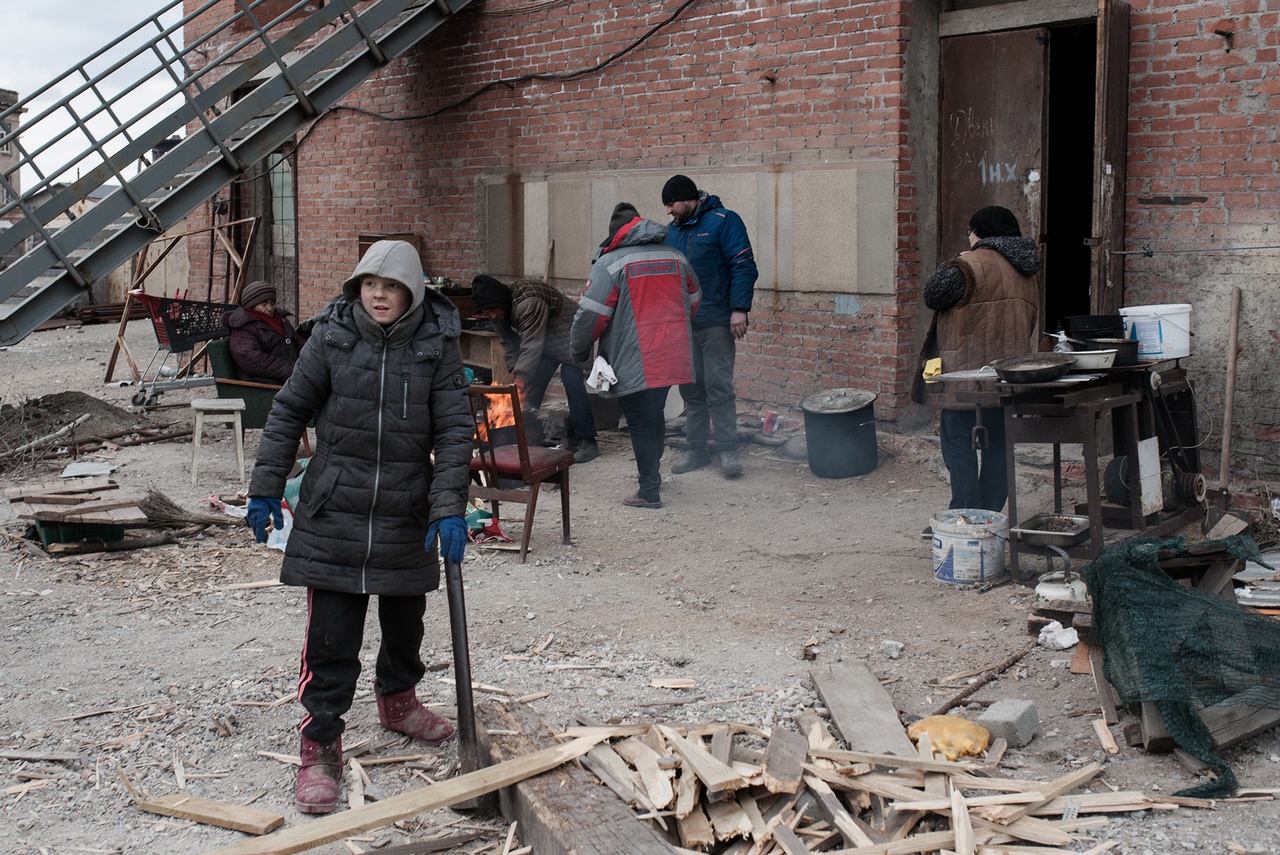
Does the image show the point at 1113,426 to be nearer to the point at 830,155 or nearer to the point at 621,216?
the point at 830,155

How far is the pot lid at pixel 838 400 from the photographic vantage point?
8784 millimetres

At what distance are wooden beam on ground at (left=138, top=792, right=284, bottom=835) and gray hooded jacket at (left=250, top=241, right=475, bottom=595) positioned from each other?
758mm

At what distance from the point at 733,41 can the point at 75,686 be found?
23.0ft

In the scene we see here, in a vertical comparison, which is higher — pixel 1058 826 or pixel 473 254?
pixel 473 254

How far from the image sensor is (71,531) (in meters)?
7.38

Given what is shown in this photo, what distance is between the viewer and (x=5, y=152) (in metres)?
31.7

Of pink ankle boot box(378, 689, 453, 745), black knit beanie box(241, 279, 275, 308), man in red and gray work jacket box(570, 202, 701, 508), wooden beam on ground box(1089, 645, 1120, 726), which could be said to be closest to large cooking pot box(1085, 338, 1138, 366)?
wooden beam on ground box(1089, 645, 1120, 726)

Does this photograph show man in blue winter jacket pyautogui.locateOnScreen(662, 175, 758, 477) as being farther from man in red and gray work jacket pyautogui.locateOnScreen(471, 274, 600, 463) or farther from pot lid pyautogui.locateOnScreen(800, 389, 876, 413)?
man in red and gray work jacket pyautogui.locateOnScreen(471, 274, 600, 463)

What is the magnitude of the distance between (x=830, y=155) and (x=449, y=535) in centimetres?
619

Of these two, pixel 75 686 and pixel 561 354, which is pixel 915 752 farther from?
pixel 561 354

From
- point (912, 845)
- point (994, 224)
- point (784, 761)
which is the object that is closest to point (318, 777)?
point (784, 761)

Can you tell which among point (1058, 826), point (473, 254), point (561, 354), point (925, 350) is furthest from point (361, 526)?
point (473, 254)

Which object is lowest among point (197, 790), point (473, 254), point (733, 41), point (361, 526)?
point (197, 790)

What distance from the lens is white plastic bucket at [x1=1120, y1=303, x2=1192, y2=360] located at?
6.64m
